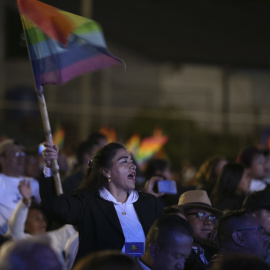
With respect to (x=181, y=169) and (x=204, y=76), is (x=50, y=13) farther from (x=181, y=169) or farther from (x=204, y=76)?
(x=204, y=76)

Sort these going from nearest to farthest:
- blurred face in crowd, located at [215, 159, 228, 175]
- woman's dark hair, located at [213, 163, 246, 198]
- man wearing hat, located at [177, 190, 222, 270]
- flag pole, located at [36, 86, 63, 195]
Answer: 1. flag pole, located at [36, 86, 63, 195]
2. man wearing hat, located at [177, 190, 222, 270]
3. woman's dark hair, located at [213, 163, 246, 198]
4. blurred face in crowd, located at [215, 159, 228, 175]

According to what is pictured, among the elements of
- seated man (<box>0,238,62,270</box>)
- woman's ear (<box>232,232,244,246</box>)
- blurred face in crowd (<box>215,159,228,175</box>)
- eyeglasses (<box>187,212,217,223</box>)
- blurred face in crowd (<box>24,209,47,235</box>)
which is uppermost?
seated man (<box>0,238,62,270</box>)

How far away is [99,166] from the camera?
203 inches

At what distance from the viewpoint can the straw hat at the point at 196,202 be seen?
5.50 metres

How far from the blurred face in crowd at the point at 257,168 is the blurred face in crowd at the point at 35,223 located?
2.89m

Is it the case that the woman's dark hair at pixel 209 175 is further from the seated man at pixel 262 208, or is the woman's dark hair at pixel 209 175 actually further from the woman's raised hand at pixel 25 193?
the woman's raised hand at pixel 25 193

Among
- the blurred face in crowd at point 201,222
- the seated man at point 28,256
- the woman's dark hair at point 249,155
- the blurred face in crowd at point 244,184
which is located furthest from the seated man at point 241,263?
the woman's dark hair at point 249,155

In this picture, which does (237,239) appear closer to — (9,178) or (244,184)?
(244,184)

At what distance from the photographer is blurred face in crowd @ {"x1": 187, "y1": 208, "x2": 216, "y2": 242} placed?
17.8 ft

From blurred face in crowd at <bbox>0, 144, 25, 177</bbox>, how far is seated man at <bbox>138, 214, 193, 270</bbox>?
137 inches

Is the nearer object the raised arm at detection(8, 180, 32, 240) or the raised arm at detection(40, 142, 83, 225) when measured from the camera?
the raised arm at detection(40, 142, 83, 225)

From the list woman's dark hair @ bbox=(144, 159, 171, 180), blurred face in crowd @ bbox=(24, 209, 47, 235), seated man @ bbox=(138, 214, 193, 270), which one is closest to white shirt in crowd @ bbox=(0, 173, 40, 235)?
blurred face in crowd @ bbox=(24, 209, 47, 235)

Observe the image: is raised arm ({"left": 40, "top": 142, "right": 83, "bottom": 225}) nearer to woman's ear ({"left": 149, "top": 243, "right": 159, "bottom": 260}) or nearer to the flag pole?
the flag pole

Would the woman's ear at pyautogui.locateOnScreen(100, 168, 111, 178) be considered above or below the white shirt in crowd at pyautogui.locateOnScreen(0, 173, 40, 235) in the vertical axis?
above
